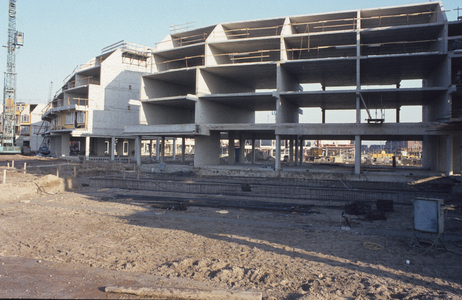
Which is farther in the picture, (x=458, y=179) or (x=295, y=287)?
(x=458, y=179)

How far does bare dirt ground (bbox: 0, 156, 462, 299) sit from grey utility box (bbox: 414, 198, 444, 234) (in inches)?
24.6

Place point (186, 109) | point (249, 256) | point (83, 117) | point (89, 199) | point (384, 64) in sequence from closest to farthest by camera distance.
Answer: point (249, 256)
point (89, 199)
point (384, 64)
point (186, 109)
point (83, 117)

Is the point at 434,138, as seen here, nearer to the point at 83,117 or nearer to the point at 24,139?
the point at 83,117

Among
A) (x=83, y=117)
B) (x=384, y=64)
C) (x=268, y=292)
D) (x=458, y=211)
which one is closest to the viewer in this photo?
(x=268, y=292)

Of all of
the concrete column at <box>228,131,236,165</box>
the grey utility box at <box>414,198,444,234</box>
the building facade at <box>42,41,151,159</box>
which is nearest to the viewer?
the grey utility box at <box>414,198,444,234</box>

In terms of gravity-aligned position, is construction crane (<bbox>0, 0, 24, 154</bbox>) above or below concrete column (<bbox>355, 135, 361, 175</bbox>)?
above

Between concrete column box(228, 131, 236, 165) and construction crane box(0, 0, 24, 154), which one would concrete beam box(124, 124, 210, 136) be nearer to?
concrete column box(228, 131, 236, 165)

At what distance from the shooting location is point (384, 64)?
28.0 meters

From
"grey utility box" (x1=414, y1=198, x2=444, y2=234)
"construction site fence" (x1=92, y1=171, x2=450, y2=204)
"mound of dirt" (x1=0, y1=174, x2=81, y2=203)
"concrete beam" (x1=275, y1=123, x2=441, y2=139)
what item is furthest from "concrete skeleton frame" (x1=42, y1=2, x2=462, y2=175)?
"mound of dirt" (x1=0, y1=174, x2=81, y2=203)

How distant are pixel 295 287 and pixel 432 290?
2.74 metres

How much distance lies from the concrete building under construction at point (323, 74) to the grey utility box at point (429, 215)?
18.4m

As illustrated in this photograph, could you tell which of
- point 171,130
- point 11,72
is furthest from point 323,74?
point 11,72

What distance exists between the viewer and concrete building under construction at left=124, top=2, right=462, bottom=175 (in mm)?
25906

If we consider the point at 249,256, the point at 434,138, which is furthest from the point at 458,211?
the point at 434,138
